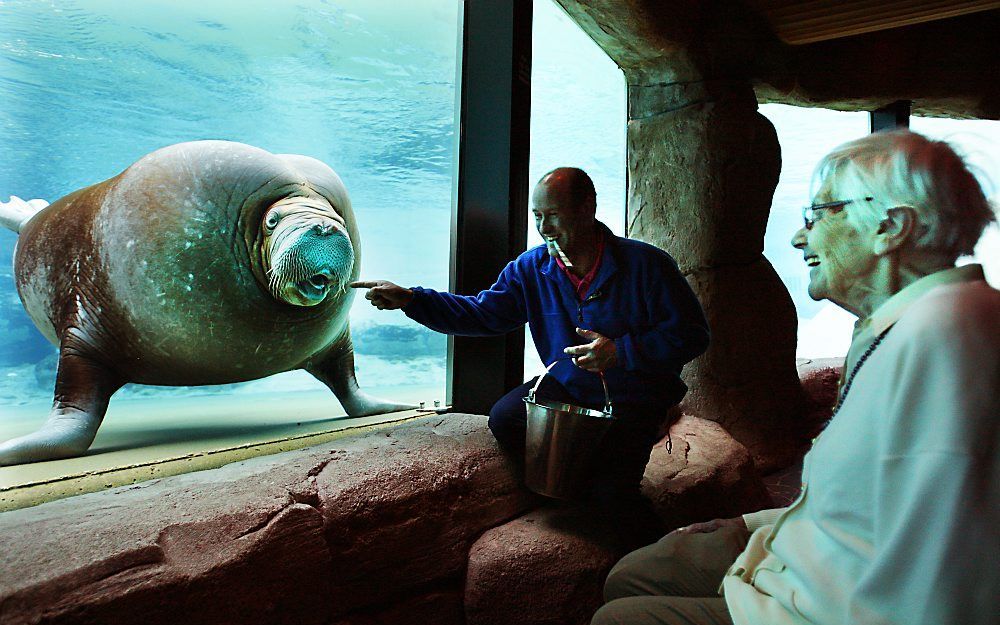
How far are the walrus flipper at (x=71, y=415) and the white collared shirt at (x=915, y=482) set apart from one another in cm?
232

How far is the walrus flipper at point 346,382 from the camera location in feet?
11.6

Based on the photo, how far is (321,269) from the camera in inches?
114

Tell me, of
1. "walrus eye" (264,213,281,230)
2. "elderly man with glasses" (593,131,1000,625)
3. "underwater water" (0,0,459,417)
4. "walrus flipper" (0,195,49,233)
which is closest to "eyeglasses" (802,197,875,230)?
"elderly man with glasses" (593,131,1000,625)

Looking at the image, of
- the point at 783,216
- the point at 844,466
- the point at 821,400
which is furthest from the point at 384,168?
the point at 783,216

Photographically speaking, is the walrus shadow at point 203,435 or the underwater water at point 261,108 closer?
the underwater water at point 261,108

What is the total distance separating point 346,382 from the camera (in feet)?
11.9

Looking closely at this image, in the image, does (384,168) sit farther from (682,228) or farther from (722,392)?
(722,392)

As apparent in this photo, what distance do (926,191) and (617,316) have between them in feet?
4.74

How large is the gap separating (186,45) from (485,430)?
220cm

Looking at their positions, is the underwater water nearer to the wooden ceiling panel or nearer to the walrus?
the walrus

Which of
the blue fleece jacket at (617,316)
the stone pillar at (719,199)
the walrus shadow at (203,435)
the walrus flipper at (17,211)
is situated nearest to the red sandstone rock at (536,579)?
the blue fleece jacket at (617,316)

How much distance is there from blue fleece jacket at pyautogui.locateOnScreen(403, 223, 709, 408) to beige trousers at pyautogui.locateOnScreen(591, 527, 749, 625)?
0.90 m

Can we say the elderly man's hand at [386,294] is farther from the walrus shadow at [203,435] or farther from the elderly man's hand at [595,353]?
the walrus shadow at [203,435]

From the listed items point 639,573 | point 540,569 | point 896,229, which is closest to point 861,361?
point 896,229
